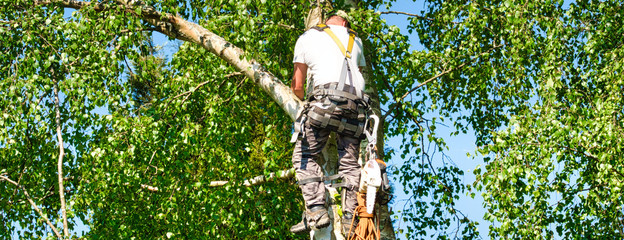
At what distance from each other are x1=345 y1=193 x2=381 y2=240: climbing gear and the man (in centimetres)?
6

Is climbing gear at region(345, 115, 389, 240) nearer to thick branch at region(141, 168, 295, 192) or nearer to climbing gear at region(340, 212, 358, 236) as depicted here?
climbing gear at region(340, 212, 358, 236)

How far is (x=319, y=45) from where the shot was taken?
15.1ft

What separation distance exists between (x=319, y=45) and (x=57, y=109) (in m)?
2.80

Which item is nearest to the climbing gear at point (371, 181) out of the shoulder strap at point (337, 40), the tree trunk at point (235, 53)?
the tree trunk at point (235, 53)

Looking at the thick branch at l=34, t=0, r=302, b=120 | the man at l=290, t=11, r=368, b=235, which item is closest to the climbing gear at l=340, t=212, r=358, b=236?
the man at l=290, t=11, r=368, b=235

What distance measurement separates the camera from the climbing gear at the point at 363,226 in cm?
423

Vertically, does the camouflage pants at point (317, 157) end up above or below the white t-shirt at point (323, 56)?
below

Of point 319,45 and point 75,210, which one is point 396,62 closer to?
point 319,45

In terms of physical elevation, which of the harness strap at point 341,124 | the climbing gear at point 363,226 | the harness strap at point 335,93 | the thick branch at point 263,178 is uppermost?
the thick branch at point 263,178

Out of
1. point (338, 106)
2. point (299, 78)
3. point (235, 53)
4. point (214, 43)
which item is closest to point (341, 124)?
point (338, 106)

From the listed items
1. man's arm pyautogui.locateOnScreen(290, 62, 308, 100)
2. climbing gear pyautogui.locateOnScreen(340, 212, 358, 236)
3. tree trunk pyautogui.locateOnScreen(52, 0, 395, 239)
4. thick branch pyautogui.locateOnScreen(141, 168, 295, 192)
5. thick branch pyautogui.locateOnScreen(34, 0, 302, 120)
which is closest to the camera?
climbing gear pyautogui.locateOnScreen(340, 212, 358, 236)

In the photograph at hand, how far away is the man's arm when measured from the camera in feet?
15.8

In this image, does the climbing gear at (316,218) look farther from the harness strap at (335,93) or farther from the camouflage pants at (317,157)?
the harness strap at (335,93)

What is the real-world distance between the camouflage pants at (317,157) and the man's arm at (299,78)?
1.54 feet
